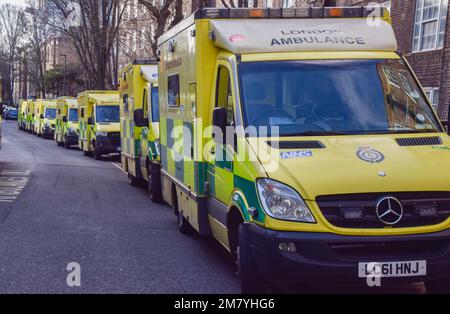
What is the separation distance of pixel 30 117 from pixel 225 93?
41980 mm

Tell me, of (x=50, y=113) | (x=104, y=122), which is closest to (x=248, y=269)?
(x=104, y=122)

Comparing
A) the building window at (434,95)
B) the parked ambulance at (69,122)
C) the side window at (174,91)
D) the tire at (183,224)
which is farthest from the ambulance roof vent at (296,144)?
the parked ambulance at (69,122)

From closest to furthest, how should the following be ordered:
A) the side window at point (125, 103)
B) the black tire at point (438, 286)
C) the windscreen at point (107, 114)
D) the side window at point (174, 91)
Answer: the black tire at point (438, 286), the side window at point (174, 91), the side window at point (125, 103), the windscreen at point (107, 114)

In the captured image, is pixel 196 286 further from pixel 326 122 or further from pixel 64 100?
pixel 64 100

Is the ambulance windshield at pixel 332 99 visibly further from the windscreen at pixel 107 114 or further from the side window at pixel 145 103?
the windscreen at pixel 107 114

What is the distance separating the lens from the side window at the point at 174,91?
8383mm

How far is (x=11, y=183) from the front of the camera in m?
14.7

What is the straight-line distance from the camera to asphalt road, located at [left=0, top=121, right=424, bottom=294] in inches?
248

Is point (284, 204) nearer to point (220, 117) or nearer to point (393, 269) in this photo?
point (393, 269)

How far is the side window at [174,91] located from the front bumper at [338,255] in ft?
11.9

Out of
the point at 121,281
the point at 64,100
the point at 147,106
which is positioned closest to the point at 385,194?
the point at 121,281

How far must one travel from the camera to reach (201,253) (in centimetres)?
785

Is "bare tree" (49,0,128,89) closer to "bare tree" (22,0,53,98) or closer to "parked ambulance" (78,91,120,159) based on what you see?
"parked ambulance" (78,91,120,159)
